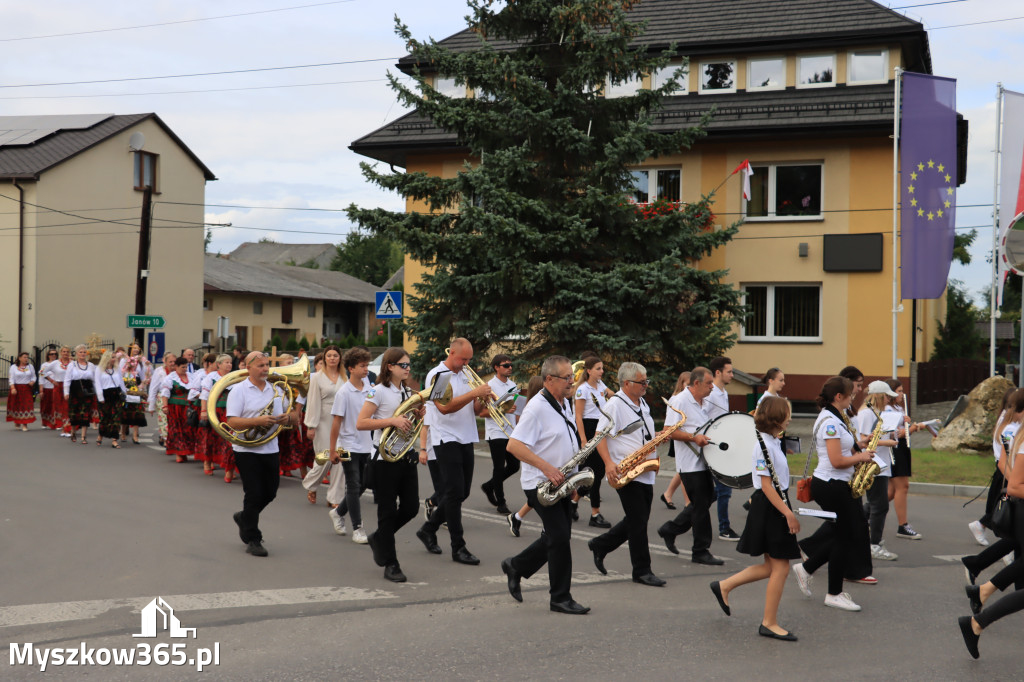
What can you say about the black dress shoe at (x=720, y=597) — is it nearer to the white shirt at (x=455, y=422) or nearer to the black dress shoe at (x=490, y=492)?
the white shirt at (x=455, y=422)

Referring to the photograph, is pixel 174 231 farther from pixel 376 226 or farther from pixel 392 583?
pixel 392 583

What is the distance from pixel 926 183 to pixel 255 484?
55.3ft

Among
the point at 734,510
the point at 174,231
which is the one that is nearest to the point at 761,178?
the point at 734,510

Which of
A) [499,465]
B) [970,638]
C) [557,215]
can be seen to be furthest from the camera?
[557,215]

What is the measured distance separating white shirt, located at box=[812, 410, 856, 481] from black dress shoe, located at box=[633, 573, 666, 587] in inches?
60.2

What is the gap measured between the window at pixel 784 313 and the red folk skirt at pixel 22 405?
684 inches

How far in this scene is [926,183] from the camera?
67.3 ft

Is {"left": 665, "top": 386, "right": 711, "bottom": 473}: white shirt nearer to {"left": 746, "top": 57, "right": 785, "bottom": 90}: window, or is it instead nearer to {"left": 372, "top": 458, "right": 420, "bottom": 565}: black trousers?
{"left": 372, "top": 458, "right": 420, "bottom": 565}: black trousers

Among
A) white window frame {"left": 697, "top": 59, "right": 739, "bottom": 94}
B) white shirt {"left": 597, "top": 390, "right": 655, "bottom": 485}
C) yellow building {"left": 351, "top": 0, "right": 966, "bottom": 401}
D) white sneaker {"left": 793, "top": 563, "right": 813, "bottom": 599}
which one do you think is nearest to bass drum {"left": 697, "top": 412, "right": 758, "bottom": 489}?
white shirt {"left": 597, "top": 390, "right": 655, "bottom": 485}

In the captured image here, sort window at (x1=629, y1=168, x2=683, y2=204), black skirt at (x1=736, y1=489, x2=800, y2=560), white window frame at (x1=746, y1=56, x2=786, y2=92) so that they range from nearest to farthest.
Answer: black skirt at (x1=736, y1=489, x2=800, y2=560)
white window frame at (x1=746, y1=56, x2=786, y2=92)
window at (x1=629, y1=168, x2=683, y2=204)

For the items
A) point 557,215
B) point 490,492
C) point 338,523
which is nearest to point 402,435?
point 338,523

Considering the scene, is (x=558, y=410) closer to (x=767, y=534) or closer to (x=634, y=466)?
(x=634, y=466)

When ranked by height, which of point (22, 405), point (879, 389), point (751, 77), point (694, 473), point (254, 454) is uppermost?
point (751, 77)

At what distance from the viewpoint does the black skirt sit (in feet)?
21.4
